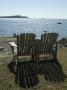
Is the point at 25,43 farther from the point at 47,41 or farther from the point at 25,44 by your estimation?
the point at 47,41

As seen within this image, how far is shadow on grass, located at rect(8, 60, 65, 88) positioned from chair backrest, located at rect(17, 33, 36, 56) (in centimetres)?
49

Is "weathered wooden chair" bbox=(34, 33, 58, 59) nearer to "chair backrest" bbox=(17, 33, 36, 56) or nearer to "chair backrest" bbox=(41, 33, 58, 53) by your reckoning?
"chair backrest" bbox=(41, 33, 58, 53)

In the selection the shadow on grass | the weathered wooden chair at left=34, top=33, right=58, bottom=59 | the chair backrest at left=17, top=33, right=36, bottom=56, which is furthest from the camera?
the weathered wooden chair at left=34, top=33, right=58, bottom=59

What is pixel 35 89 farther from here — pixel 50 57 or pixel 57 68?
pixel 50 57

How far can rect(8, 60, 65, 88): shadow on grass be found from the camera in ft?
19.9

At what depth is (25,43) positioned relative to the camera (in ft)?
25.6

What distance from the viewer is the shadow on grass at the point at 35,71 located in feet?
19.9

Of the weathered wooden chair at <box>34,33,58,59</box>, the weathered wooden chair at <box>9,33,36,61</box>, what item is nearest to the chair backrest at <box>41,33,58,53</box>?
the weathered wooden chair at <box>34,33,58,59</box>

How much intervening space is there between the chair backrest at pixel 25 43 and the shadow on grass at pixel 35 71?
A: 1.60 feet

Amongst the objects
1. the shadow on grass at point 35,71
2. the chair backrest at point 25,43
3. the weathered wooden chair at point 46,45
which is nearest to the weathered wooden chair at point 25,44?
the chair backrest at point 25,43

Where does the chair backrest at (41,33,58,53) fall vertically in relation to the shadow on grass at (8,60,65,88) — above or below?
above

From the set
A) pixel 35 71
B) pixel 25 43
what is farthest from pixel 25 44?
pixel 35 71

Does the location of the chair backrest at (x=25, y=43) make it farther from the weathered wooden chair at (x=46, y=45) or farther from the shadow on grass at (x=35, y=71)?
the shadow on grass at (x=35, y=71)

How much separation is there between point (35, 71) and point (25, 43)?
52.5 inches
